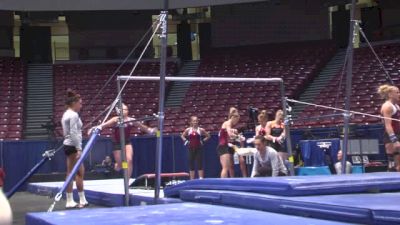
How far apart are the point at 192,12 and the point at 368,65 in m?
7.51

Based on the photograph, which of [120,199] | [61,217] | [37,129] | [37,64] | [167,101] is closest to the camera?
[61,217]

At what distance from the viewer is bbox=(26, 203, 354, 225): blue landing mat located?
402cm

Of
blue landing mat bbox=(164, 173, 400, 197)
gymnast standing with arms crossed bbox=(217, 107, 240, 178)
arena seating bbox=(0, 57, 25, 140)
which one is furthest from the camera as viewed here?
arena seating bbox=(0, 57, 25, 140)

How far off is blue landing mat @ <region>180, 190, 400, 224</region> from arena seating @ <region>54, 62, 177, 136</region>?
12354 mm

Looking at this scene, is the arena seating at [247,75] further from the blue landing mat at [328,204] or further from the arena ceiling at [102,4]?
the blue landing mat at [328,204]

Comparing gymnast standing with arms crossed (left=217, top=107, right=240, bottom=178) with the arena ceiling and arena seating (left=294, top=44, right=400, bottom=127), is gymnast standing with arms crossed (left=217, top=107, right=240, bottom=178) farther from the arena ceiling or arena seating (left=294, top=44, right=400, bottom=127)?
the arena ceiling

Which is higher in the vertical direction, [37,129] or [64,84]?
[64,84]

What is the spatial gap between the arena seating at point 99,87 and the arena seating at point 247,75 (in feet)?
3.47

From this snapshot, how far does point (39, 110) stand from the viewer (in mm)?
19750

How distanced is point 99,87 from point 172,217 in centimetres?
1643

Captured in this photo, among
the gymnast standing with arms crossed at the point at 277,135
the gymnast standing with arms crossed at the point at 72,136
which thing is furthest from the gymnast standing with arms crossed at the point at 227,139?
the gymnast standing with arms crossed at the point at 72,136

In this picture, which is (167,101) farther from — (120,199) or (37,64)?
(120,199)

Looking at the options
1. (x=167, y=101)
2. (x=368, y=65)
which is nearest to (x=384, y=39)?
(x=368, y=65)

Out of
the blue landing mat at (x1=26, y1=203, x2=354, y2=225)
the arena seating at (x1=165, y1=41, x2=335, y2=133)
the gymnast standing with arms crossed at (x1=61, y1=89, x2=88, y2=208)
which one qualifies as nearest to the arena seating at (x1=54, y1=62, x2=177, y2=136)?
the arena seating at (x1=165, y1=41, x2=335, y2=133)
